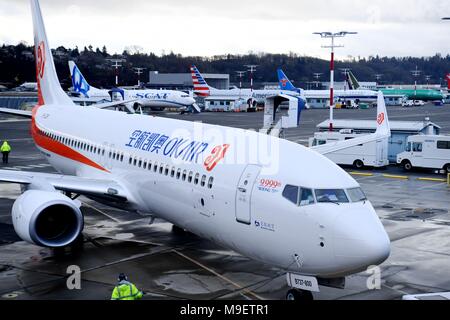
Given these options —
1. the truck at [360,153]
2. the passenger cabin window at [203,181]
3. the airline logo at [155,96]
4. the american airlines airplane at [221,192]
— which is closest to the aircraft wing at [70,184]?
the american airlines airplane at [221,192]

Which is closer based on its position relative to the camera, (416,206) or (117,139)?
(117,139)

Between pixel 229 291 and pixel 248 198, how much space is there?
337 centimetres

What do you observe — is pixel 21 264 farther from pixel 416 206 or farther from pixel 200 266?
pixel 416 206

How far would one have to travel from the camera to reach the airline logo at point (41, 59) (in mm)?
36650

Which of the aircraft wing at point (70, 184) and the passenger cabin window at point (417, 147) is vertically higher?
the aircraft wing at point (70, 184)

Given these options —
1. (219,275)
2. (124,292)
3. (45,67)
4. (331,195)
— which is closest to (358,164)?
(45,67)

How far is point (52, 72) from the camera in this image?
3659 cm

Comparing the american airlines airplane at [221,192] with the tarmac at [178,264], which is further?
the tarmac at [178,264]

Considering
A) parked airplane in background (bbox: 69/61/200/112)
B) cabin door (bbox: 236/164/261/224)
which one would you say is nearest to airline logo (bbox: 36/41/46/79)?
cabin door (bbox: 236/164/261/224)

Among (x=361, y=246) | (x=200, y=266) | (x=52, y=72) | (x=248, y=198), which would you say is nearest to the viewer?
(x=361, y=246)

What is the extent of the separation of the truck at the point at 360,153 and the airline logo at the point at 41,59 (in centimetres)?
2174

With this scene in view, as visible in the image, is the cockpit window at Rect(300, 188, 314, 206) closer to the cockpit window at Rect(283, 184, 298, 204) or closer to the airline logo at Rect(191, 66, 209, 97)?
the cockpit window at Rect(283, 184, 298, 204)

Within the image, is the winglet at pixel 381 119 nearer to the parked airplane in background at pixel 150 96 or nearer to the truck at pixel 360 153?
the truck at pixel 360 153

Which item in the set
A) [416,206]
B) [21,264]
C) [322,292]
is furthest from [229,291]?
[416,206]
